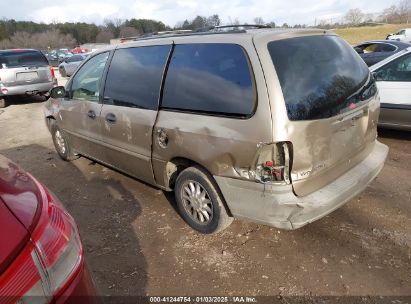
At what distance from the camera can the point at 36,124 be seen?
346 inches

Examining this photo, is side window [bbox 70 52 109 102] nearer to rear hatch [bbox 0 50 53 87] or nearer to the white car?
the white car

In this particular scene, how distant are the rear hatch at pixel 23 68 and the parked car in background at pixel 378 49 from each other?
9.92 meters

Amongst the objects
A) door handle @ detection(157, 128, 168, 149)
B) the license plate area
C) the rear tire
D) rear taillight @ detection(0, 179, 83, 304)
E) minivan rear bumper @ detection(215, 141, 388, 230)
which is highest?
rear taillight @ detection(0, 179, 83, 304)

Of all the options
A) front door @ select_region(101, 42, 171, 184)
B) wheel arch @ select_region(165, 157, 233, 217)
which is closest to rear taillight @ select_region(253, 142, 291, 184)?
wheel arch @ select_region(165, 157, 233, 217)

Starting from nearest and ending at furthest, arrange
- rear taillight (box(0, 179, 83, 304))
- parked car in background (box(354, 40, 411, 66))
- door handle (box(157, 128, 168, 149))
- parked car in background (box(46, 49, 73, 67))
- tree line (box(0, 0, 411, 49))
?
rear taillight (box(0, 179, 83, 304)) < door handle (box(157, 128, 168, 149)) < parked car in background (box(354, 40, 411, 66)) < parked car in background (box(46, 49, 73, 67)) < tree line (box(0, 0, 411, 49))

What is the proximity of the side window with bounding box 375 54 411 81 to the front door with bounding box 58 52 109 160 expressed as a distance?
165 inches

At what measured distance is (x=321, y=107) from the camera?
2684 mm

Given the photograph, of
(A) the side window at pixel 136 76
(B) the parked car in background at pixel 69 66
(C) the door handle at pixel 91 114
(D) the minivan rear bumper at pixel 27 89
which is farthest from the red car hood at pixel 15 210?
(B) the parked car in background at pixel 69 66

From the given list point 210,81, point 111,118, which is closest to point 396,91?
point 210,81

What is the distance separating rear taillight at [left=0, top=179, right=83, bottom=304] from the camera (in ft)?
3.99

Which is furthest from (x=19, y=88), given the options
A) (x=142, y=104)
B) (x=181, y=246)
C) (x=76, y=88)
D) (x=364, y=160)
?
(x=364, y=160)

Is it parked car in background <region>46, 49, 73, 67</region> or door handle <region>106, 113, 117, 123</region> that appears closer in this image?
door handle <region>106, 113, 117, 123</region>

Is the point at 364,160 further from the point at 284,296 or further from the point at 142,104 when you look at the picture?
the point at 142,104

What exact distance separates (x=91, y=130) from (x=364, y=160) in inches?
123
